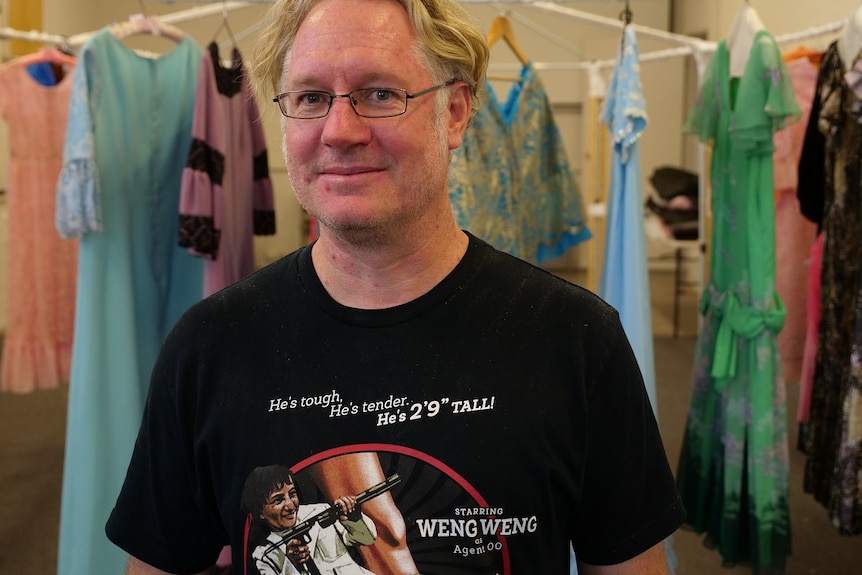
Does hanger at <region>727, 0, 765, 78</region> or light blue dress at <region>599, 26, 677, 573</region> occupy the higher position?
hanger at <region>727, 0, 765, 78</region>

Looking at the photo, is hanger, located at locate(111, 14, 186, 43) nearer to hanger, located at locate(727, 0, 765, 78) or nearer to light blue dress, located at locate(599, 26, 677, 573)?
light blue dress, located at locate(599, 26, 677, 573)

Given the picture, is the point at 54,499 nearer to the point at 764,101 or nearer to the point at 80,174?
the point at 80,174

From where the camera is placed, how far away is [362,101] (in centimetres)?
87

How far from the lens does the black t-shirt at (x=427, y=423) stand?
2.96 ft

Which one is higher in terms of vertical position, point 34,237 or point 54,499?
point 34,237

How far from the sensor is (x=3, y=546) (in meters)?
2.63

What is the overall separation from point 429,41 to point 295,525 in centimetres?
60

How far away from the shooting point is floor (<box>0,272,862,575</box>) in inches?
98.1

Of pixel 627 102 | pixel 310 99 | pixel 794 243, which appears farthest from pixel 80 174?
pixel 794 243

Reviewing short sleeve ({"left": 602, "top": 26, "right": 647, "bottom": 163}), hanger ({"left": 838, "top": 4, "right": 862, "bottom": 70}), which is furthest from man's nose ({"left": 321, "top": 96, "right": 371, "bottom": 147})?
hanger ({"left": 838, "top": 4, "right": 862, "bottom": 70})

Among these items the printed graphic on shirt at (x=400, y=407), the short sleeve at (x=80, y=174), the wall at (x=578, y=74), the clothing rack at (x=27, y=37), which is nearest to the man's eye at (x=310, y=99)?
the printed graphic on shirt at (x=400, y=407)

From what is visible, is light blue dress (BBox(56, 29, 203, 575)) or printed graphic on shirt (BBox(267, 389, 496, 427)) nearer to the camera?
printed graphic on shirt (BBox(267, 389, 496, 427))

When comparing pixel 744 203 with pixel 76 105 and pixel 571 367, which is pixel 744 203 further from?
pixel 76 105

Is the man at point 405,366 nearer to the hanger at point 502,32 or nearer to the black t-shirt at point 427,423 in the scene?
the black t-shirt at point 427,423
